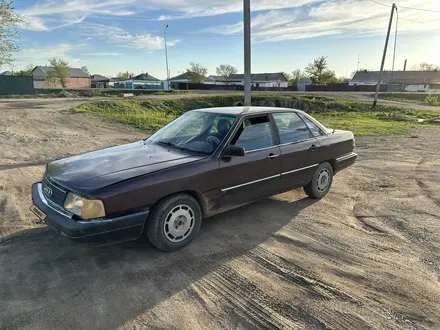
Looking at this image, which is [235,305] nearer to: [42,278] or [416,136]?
[42,278]

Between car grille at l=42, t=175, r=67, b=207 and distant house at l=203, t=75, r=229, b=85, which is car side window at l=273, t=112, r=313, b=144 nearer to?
car grille at l=42, t=175, r=67, b=207

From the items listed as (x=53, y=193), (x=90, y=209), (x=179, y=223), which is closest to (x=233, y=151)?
(x=179, y=223)

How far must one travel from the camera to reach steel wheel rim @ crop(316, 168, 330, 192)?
5355mm

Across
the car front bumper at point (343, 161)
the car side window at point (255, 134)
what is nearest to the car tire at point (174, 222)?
the car side window at point (255, 134)

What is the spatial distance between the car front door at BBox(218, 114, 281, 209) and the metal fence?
122 feet

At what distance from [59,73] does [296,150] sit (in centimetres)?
7218

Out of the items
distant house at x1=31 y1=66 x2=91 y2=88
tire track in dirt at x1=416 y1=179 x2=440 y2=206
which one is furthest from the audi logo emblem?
distant house at x1=31 y1=66 x2=91 y2=88

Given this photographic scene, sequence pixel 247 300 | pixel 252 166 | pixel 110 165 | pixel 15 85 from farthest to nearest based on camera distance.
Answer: pixel 15 85 < pixel 252 166 < pixel 110 165 < pixel 247 300

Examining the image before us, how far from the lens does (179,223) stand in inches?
144

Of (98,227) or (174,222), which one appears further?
(174,222)

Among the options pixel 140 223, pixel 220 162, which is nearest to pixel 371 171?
pixel 220 162

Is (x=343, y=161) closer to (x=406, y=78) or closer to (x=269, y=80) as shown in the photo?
(x=269, y=80)

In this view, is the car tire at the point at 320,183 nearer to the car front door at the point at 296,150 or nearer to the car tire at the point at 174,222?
the car front door at the point at 296,150

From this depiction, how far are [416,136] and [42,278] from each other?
14.4 meters
